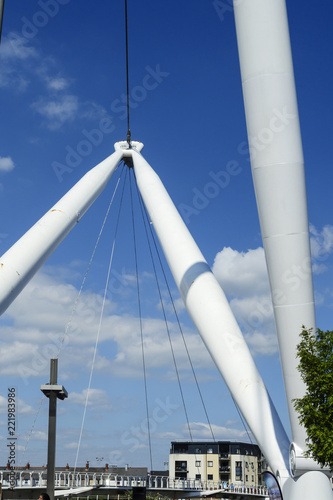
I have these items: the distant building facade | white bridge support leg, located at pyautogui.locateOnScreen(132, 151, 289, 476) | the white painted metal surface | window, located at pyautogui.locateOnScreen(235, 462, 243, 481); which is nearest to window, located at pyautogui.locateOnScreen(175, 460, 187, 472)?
the distant building facade

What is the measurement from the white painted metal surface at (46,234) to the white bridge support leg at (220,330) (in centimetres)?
351

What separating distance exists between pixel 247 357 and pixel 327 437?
5594mm

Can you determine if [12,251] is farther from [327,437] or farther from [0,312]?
[327,437]

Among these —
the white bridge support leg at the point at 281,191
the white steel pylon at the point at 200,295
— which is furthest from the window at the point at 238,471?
the white bridge support leg at the point at 281,191

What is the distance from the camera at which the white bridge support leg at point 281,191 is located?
1692 cm

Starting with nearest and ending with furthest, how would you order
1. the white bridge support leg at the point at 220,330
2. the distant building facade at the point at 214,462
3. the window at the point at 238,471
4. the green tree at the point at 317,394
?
the green tree at the point at 317,394 → the white bridge support leg at the point at 220,330 → the window at the point at 238,471 → the distant building facade at the point at 214,462

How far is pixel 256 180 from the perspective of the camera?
17328 mm

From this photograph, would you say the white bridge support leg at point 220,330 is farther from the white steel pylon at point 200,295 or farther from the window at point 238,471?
the window at point 238,471

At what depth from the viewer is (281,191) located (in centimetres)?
1697

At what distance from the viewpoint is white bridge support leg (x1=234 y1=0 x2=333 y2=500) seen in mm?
16922

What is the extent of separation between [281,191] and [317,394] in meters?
5.42

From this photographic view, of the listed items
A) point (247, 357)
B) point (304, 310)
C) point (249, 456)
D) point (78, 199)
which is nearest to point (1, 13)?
point (304, 310)

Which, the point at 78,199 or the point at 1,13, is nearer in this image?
the point at 1,13

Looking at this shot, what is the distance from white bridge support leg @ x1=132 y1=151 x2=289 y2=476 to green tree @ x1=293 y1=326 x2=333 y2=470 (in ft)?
8.79
